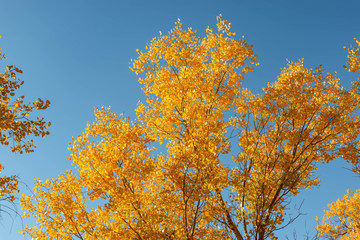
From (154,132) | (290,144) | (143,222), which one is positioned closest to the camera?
(143,222)

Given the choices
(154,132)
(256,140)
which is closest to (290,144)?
(256,140)

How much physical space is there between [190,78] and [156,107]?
1868 mm

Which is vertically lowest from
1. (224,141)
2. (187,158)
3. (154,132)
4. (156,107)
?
(187,158)

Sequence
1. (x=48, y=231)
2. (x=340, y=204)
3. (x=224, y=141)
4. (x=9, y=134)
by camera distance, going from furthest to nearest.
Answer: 1. (x=340, y=204)
2. (x=224, y=141)
3. (x=48, y=231)
4. (x=9, y=134)

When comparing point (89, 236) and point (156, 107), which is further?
point (156, 107)

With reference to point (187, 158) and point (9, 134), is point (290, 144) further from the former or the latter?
point (9, 134)

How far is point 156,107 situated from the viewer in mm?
13062

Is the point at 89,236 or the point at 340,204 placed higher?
the point at 340,204

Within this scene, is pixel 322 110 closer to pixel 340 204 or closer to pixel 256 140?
pixel 256 140

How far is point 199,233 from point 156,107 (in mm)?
5376

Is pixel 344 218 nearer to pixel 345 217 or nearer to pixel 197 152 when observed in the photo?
pixel 345 217

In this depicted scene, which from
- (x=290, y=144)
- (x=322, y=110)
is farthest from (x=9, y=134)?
(x=322, y=110)

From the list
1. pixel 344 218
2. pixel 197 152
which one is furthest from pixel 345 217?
pixel 197 152

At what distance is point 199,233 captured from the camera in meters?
10.0
